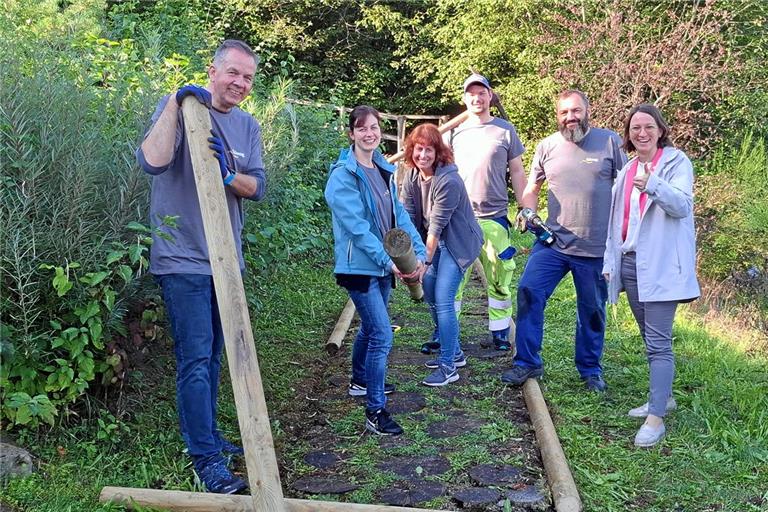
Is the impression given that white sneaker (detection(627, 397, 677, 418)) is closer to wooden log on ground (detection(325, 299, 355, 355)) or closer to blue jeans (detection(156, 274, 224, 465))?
wooden log on ground (detection(325, 299, 355, 355))

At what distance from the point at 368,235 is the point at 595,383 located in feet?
7.24

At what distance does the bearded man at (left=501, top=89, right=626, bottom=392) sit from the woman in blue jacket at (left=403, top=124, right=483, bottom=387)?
45 cm

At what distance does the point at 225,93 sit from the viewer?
3.81 m

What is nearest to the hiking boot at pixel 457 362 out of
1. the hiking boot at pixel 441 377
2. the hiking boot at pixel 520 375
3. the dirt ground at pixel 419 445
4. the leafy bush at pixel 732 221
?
the dirt ground at pixel 419 445

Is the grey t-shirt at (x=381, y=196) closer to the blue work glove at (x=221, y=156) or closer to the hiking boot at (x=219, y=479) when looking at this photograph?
the blue work glove at (x=221, y=156)

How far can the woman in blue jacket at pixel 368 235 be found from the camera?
4.46m

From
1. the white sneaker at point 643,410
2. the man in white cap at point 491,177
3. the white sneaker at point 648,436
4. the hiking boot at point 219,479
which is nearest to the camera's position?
the hiking boot at point 219,479

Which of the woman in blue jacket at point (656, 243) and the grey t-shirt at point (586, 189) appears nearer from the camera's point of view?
the woman in blue jacket at point (656, 243)

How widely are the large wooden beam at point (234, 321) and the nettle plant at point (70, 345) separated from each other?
267 millimetres

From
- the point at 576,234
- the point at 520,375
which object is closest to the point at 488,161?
the point at 576,234

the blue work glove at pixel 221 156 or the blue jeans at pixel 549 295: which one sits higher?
the blue work glove at pixel 221 156

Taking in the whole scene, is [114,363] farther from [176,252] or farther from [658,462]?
[658,462]

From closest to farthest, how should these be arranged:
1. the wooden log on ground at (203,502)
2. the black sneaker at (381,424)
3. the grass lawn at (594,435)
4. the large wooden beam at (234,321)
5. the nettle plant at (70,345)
A: the large wooden beam at (234,321), the wooden log on ground at (203,502), the nettle plant at (70,345), the grass lawn at (594,435), the black sneaker at (381,424)

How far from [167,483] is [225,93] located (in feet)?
6.51
